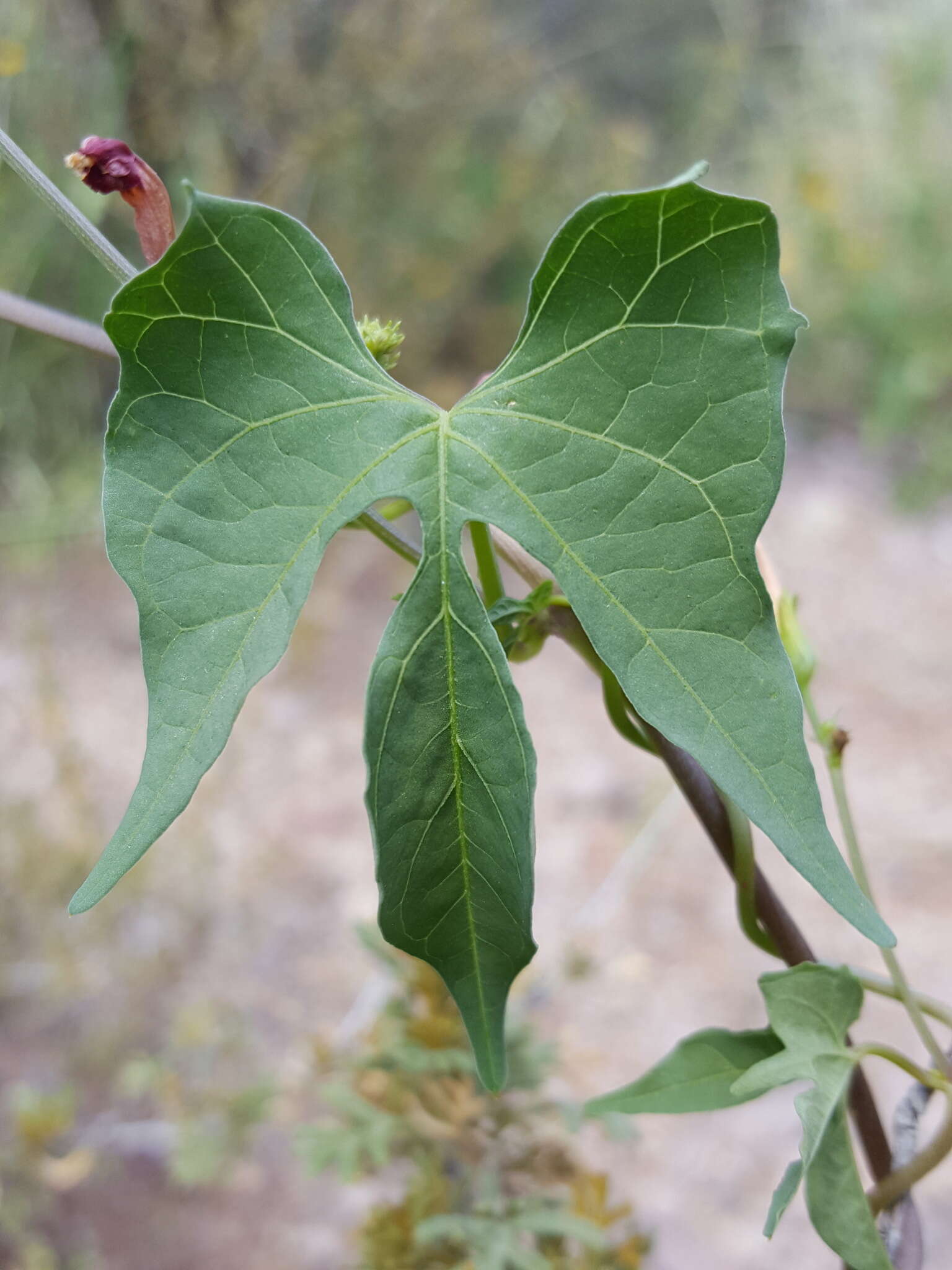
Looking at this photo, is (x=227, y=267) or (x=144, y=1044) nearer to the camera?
(x=227, y=267)

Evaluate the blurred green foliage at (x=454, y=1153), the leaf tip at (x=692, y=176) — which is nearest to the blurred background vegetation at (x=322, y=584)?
the blurred green foliage at (x=454, y=1153)

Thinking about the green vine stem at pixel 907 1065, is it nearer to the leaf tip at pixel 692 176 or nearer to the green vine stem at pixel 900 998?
the green vine stem at pixel 900 998

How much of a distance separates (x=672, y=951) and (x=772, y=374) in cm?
99

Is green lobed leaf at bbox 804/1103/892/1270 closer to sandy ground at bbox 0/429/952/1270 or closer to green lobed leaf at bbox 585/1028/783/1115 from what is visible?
green lobed leaf at bbox 585/1028/783/1115

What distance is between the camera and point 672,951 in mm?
1058

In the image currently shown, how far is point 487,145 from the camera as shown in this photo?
74.0 inches

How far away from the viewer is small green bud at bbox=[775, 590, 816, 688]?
0.85 ft

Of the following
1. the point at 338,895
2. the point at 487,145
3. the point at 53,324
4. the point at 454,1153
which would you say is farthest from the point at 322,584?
the point at 53,324

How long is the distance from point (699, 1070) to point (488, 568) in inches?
6.1

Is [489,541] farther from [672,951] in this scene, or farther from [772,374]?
[672,951]

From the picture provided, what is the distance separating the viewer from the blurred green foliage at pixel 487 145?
1.15 m

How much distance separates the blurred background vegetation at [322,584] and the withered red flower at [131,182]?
0.56 ft

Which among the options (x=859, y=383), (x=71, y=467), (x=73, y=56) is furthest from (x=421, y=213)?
(x=859, y=383)

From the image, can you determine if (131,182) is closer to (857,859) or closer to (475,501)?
(475,501)
